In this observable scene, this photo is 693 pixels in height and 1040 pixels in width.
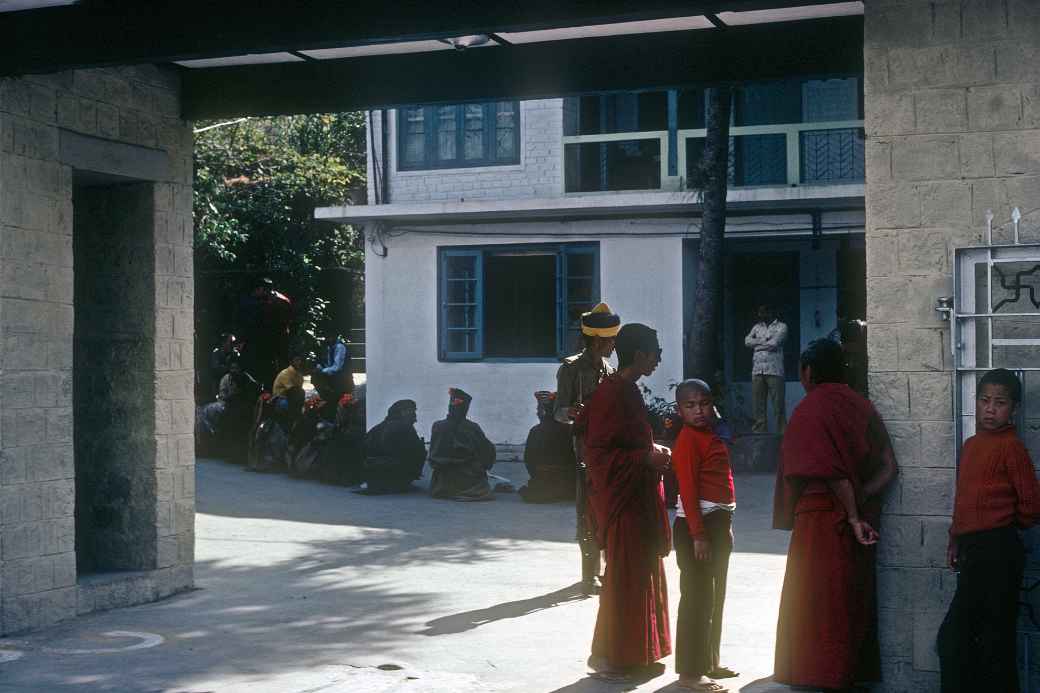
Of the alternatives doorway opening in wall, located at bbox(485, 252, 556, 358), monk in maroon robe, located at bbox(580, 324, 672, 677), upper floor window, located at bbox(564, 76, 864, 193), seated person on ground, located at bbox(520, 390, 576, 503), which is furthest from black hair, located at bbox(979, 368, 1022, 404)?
doorway opening in wall, located at bbox(485, 252, 556, 358)

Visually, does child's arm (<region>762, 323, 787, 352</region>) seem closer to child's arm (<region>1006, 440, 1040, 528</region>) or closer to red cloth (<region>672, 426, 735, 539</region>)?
red cloth (<region>672, 426, 735, 539</region>)

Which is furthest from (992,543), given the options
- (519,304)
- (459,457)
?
(519,304)

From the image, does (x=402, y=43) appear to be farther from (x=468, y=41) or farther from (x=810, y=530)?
(x=810, y=530)

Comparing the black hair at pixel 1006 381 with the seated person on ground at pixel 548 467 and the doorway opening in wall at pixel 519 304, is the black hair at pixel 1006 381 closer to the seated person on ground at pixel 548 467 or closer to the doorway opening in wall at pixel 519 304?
the seated person on ground at pixel 548 467

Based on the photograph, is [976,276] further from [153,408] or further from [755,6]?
[153,408]

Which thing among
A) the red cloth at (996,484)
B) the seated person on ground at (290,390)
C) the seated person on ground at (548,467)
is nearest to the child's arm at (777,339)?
the seated person on ground at (548,467)

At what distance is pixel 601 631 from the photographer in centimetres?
634

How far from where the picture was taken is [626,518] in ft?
20.7

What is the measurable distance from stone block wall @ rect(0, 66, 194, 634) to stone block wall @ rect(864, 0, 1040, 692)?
4616 millimetres

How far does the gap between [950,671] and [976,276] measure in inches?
64.4

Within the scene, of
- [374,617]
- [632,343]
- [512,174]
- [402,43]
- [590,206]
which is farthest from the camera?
[512,174]

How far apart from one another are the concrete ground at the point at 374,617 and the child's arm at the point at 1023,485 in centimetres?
160

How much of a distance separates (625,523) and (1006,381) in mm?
1949

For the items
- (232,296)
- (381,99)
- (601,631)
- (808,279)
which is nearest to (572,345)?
(808,279)
